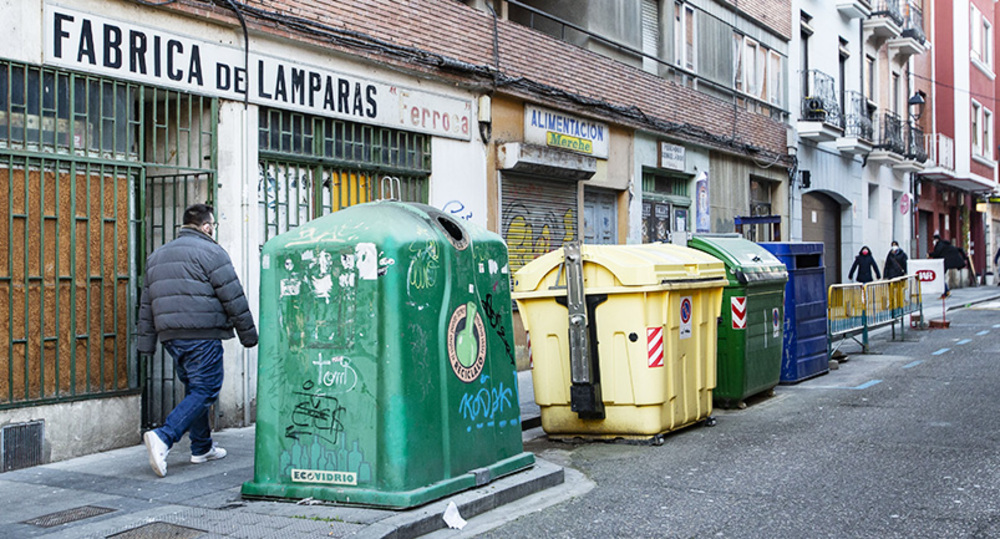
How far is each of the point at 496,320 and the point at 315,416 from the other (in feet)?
4.45

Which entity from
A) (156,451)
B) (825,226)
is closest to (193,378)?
(156,451)

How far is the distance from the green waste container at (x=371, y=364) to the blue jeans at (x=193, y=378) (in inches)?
39.2

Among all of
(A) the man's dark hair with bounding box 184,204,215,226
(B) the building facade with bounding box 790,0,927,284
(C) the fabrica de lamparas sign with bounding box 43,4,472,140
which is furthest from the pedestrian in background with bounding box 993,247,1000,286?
A: (A) the man's dark hair with bounding box 184,204,215,226

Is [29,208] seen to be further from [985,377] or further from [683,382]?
[985,377]

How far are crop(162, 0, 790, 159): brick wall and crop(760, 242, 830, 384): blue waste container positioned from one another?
4.12 m

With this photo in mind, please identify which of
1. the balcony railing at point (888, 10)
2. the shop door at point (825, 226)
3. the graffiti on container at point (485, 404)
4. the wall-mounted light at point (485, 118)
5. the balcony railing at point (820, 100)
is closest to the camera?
the graffiti on container at point (485, 404)

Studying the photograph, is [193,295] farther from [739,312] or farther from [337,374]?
[739,312]

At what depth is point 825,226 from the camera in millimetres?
26672

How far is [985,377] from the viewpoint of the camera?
11.9 meters

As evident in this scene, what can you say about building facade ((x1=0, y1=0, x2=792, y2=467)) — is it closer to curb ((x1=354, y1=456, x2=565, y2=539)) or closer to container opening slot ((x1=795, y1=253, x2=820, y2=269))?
container opening slot ((x1=795, y1=253, x2=820, y2=269))

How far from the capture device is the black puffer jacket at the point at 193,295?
22.4ft

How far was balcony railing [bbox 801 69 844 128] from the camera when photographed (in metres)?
23.9

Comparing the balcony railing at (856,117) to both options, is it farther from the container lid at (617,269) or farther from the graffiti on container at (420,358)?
the graffiti on container at (420,358)

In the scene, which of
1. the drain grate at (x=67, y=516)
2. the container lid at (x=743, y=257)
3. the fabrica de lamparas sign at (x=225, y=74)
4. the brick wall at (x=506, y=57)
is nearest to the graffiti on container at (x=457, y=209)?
the fabrica de lamparas sign at (x=225, y=74)
